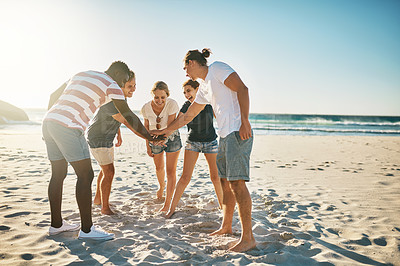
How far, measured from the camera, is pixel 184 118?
342 centimetres

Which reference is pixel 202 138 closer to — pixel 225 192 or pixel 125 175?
pixel 225 192

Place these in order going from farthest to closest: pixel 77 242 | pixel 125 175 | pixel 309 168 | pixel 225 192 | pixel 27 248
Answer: pixel 309 168 < pixel 125 175 < pixel 225 192 < pixel 77 242 < pixel 27 248

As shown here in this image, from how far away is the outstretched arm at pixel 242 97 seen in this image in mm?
2410

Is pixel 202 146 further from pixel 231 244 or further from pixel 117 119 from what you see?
pixel 231 244

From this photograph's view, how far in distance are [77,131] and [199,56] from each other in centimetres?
152

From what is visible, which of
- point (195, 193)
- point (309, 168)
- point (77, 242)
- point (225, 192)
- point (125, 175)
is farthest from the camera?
point (309, 168)

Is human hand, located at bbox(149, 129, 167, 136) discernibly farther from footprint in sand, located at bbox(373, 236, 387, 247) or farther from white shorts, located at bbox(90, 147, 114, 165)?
footprint in sand, located at bbox(373, 236, 387, 247)

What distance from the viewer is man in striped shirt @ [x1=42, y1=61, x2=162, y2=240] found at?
8.11ft

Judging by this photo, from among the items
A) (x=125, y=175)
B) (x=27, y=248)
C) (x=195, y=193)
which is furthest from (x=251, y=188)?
(x=27, y=248)

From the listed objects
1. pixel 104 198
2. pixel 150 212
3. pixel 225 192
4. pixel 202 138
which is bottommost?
pixel 150 212

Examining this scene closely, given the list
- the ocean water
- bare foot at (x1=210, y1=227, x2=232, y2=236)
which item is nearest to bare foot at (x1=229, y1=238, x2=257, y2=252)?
bare foot at (x1=210, y1=227, x2=232, y2=236)

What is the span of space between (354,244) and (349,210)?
1164mm

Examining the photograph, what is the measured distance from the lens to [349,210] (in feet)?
12.2

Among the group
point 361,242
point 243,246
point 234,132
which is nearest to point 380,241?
point 361,242
